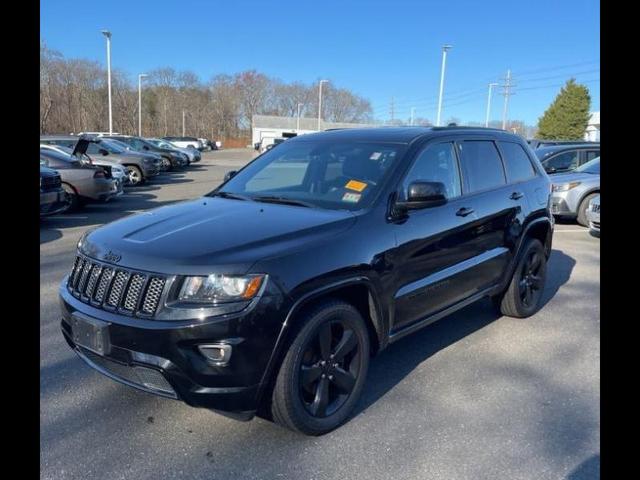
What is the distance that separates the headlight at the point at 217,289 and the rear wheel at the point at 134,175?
16744 mm

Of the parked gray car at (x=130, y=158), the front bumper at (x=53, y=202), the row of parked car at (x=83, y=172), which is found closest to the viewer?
the front bumper at (x=53, y=202)

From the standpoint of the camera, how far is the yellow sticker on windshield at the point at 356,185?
12.0 ft

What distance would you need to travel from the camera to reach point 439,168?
4.12 meters

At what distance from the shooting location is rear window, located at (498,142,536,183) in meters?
4.98

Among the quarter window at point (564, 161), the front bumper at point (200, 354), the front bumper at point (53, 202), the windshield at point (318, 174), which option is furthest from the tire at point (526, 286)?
the quarter window at point (564, 161)

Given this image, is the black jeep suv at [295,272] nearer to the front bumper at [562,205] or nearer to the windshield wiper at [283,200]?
the windshield wiper at [283,200]

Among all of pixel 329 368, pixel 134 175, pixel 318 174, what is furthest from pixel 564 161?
pixel 134 175

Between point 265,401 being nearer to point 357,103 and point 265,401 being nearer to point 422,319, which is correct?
point 422,319

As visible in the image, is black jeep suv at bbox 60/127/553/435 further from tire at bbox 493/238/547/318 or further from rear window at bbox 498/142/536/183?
tire at bbox 493/238/547/318

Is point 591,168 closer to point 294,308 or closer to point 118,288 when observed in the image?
point 294,308

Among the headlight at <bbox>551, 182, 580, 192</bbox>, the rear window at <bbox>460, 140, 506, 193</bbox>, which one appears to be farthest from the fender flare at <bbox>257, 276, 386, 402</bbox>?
the headlight at <bbox>551, 182, 580, 192</bbox>

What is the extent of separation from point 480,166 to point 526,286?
57.1 inches

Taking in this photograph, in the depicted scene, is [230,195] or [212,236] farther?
[230,195]
